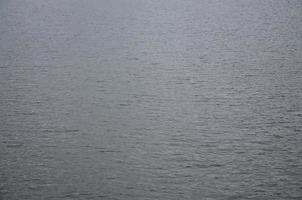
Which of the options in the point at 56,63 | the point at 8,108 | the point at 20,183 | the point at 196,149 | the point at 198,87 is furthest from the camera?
the point at 56,63

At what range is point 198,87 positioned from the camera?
4.48 feet

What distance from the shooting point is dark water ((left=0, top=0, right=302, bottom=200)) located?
35.6 inches

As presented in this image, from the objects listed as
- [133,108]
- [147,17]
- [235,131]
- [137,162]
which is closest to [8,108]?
[133,108]

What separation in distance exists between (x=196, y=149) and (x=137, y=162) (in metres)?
0.14

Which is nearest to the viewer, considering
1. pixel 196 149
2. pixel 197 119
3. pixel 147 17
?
pixel 196 149

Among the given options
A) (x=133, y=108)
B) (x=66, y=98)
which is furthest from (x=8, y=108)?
(x=133, y=108)

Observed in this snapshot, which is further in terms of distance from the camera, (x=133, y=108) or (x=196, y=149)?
(x=133, y=108)

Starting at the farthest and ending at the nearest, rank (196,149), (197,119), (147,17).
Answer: (147,17), (197,119), (196,149)

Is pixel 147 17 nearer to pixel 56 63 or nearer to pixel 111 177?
pixel 56 63

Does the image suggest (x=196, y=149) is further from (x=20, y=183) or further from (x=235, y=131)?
(x=20, y=183)

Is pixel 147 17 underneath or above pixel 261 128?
above

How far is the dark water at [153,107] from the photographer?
35.6 inches

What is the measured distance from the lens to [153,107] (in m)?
1.25

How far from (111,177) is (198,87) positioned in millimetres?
527
